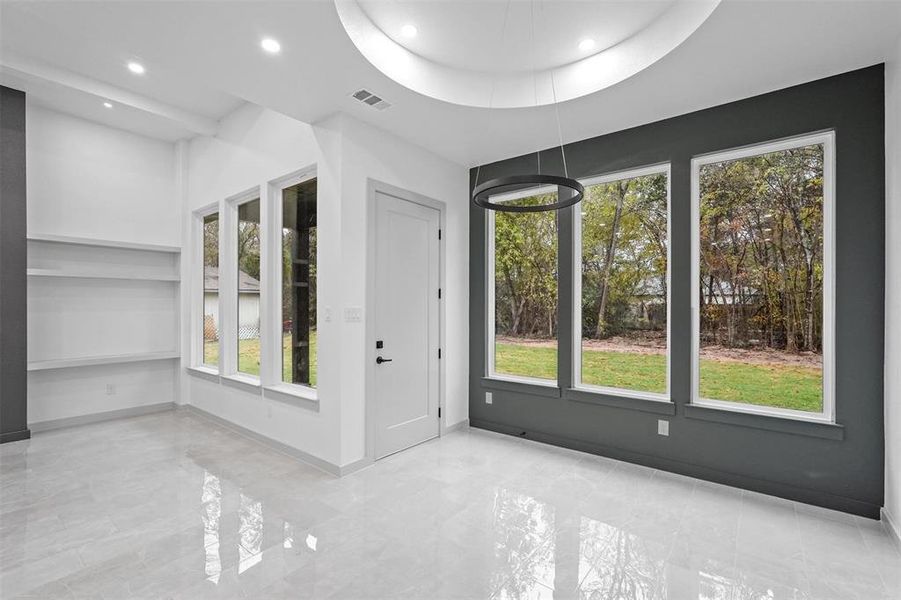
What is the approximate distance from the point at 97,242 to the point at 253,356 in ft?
7.34

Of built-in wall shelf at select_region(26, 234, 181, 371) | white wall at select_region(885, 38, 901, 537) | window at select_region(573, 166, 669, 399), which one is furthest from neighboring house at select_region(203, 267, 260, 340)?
white wall at select_region(885, 38, 901, 537)

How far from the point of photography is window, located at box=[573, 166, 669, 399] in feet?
12.0

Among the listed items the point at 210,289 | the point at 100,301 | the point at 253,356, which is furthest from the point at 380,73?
the point at 100,301

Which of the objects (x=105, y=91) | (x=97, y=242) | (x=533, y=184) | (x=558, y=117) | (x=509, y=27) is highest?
(x=105, y=91)

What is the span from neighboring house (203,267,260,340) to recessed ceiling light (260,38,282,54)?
2.59 meters

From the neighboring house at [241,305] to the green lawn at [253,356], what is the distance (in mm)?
101

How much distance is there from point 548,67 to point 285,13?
1951 mm

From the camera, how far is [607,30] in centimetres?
280

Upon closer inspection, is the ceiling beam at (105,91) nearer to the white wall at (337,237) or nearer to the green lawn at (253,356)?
the white wall at (337,237)

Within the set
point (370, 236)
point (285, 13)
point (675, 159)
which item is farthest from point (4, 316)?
point (675, 159)

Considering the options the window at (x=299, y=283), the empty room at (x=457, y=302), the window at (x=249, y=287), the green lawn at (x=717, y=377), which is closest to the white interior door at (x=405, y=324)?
the empty room at (x=457, y=302)

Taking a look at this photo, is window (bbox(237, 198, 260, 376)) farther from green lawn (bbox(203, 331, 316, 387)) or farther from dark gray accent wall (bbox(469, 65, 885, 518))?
dark gray accent wall (bbox(469, 65, 885, 518))

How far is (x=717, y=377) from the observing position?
3.37 m

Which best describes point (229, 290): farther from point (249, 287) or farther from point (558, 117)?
point (558, 117)
